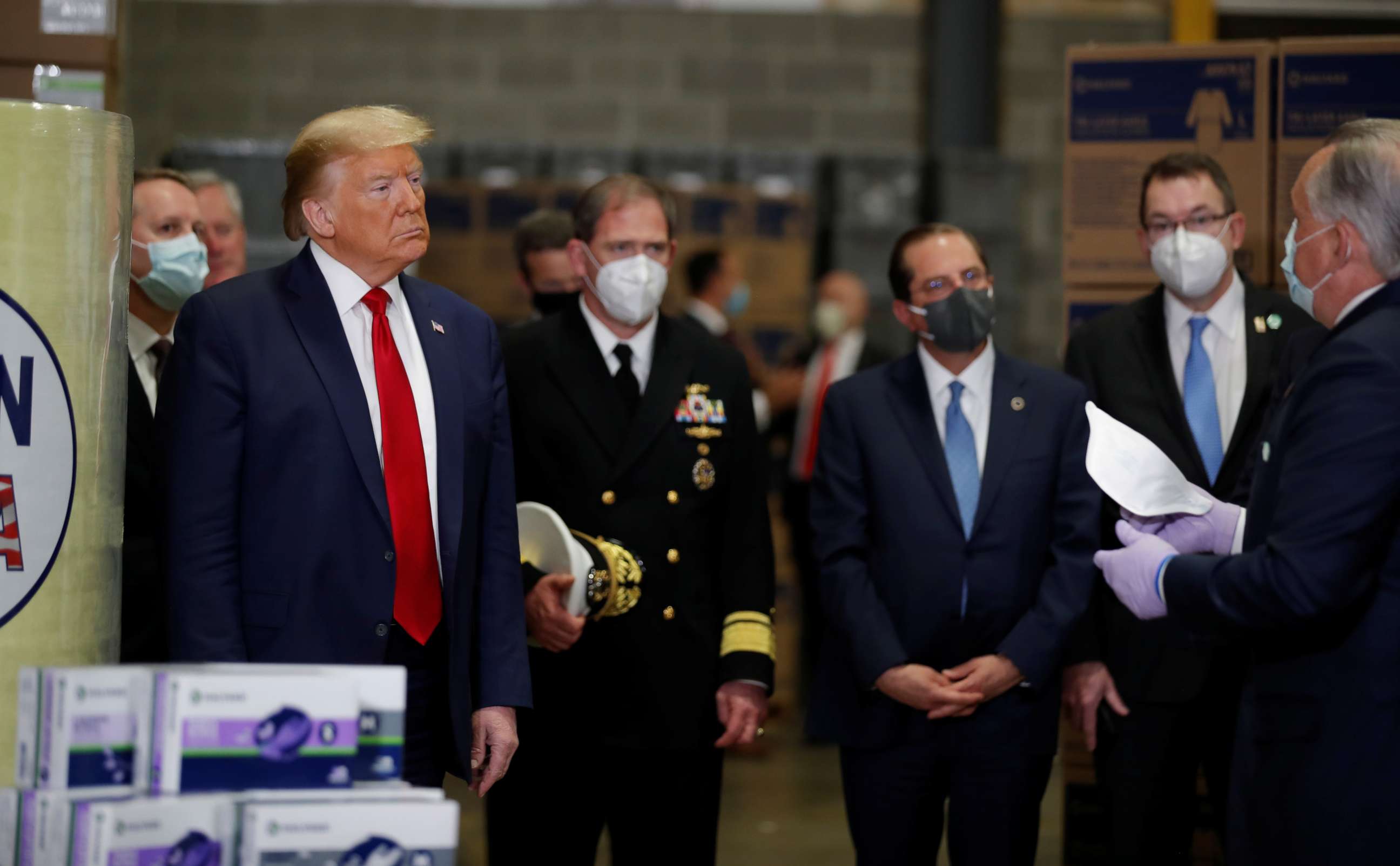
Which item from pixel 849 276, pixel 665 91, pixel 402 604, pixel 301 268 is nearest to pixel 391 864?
pixel 402 604

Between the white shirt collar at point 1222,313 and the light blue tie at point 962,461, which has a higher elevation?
the white shirt collar at point 1222,313

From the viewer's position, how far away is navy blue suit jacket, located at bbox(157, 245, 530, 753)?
7.41ft

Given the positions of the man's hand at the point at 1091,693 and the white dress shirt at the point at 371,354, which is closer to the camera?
the white dress shirt at the point at 371,354

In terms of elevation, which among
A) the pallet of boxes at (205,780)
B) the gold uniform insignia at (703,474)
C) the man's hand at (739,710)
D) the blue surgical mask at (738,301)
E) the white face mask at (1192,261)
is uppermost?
the blue surgical mask at (738,301)

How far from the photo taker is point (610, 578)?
116 inches

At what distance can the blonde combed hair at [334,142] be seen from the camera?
241 cm

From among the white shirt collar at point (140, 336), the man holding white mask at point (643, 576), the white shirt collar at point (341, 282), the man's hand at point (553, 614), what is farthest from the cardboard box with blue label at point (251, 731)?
the white shirt collar at point (140, 336)

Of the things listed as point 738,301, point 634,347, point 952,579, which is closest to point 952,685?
point 952,579

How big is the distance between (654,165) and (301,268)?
19.3ft

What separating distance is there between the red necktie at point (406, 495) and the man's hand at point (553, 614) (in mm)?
488

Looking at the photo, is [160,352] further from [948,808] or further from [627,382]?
[948,808]

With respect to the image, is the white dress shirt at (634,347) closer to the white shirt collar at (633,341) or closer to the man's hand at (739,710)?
the white shirt collar at (633,341)

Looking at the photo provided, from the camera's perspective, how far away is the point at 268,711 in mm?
1743

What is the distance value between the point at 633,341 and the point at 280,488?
106 cm
